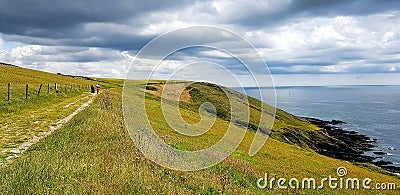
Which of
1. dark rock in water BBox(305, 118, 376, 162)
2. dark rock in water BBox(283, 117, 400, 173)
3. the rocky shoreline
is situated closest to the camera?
the rocky shoreline

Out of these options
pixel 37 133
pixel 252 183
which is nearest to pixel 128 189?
pixel 252 183

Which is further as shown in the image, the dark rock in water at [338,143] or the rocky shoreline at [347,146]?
the dark rock in water at [338,143]

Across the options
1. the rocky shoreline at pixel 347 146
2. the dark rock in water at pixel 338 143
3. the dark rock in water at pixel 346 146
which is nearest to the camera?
the rocky shoreline at pixel 347 146

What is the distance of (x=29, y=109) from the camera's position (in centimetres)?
3341

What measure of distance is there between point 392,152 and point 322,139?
70.8 feet

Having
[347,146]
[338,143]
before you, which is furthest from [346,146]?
[338,143]

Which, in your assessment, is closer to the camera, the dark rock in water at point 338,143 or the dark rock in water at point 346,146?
the dark rock in water at point 346,146

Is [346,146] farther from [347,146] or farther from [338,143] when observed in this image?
[338,143]

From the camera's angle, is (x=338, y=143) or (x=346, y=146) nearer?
(x=346, y=146)

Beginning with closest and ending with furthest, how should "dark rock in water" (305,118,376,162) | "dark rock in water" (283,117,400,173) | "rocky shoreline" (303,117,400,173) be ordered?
"rocky shoreline" (303,117,400,173), "dark rock in water" (305,118,376,162), "dark rock in water" (283,117,400,173)

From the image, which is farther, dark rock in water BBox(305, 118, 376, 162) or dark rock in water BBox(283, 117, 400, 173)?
dark rock in water BBox(283, 117, 400, 173)

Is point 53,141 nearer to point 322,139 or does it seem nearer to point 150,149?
point 150,149

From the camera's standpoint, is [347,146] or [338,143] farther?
[338,143]

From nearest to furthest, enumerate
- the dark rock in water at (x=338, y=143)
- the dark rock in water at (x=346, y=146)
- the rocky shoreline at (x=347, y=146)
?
the rocky shoreline at (x=347, y=146) < the dark rock in water at (x=346, y=146) < the dark rock in water at (x=338, y=143)
